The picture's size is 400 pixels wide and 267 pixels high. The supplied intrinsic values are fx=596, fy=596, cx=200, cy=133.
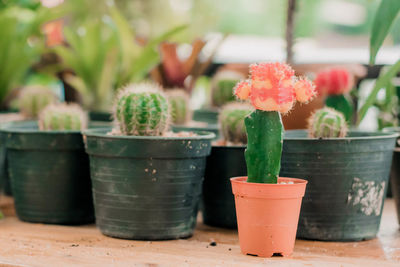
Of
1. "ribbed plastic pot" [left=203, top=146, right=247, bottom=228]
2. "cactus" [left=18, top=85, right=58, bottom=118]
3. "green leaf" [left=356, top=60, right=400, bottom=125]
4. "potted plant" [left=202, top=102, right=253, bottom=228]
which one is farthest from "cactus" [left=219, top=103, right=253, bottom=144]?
"cactus" [left=18, top=85, right=58, bottom=118]

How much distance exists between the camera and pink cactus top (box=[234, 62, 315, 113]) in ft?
4.71

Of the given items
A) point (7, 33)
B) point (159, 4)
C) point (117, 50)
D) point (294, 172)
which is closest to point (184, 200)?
point (294, 172)

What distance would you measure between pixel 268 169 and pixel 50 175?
0.82 m

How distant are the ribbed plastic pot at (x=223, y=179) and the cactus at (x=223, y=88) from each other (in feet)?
3.27

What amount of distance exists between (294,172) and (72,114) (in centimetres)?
81

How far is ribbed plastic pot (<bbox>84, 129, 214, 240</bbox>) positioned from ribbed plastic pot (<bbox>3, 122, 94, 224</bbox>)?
8.9 inches

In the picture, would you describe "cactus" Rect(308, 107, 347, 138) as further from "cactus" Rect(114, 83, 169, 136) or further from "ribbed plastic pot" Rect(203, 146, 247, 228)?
"cactus" Rect(114, 83, 169, 136)

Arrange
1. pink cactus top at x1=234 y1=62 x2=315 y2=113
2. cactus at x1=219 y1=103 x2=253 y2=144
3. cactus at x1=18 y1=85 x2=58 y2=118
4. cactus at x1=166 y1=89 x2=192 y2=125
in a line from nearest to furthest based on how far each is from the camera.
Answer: pink cactus top at x1=234 y1=62 x2=315 y2=113 → cactus at x1=219 y1=103 x2=253 y2=144 → cactus at x1=166 y1=89 x2=192 y2=125 → cactus at x1=18 y1=85 x2=58 y2=118

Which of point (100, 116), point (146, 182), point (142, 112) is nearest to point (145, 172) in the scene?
point (146, 182)

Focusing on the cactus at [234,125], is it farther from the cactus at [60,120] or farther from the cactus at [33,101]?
the cactus at [33,101]

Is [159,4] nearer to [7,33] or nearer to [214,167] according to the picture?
[7,33]

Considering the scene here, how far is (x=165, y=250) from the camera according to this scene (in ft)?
5.24

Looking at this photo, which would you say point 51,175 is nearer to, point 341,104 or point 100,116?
point 100,116

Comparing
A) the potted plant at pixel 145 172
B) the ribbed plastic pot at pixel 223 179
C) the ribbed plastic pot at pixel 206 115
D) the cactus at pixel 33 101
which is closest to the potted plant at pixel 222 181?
the ribbed plastic pot at pixel 223 179
